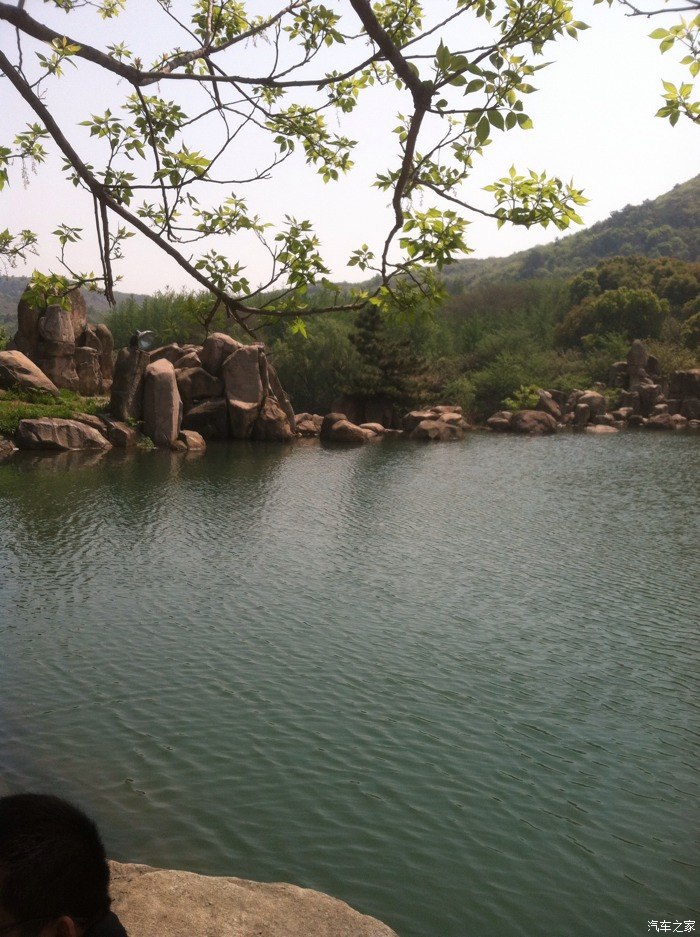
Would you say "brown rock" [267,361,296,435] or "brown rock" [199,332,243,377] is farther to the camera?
"brown rock" [267,361,296,435]

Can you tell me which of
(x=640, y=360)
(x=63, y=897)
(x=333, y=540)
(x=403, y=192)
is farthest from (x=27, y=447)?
(x=640, y=360)

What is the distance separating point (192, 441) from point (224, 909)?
33061 mm

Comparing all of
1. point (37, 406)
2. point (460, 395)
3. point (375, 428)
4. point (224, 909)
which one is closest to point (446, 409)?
point (460, 395)

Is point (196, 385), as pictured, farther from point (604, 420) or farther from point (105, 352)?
point (604, 420)

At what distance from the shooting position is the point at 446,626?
44.8 feet

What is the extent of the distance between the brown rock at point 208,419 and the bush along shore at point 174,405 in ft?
0.18

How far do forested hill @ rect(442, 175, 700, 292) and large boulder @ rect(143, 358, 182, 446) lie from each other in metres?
103

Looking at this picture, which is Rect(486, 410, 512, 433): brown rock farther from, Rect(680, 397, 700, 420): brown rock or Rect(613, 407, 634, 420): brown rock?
Rect(680, 397, 700, 420): brown rock

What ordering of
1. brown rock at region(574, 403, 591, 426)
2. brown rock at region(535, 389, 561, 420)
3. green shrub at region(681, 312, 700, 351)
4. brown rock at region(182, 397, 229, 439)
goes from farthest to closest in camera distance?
green shrub at region(681, 312, 700, 351) → brown rock at region(535, 389, 561, 420) → brown rock at region(574, 403, 591, 426) → brown rock at region(182, 397, 229, 439)

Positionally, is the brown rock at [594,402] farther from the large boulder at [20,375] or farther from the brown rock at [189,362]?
the large boulder at [20,375]

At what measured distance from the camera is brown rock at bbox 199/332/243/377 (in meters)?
43.3

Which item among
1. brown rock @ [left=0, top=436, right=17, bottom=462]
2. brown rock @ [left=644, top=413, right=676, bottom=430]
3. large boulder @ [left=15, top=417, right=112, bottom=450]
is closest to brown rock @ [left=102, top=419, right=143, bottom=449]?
large boulder @ [left=15, top=417, right=112, bottom=450]

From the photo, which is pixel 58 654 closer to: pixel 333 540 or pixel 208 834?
pixel 208 834

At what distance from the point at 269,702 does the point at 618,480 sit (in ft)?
75.1
